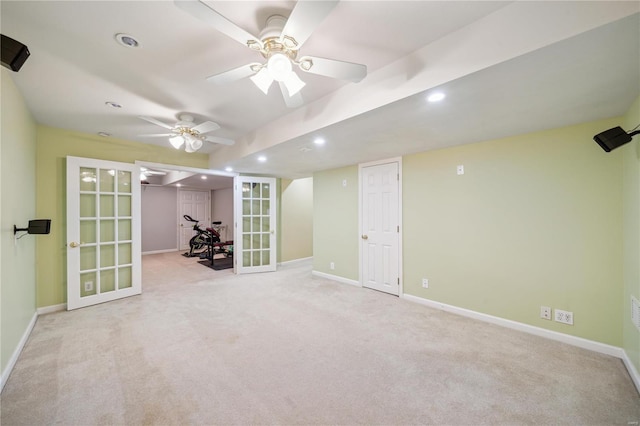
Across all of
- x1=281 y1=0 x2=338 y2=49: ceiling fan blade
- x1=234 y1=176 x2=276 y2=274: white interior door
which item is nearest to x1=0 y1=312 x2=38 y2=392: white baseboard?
x1=234 y1=176 x2=276 y2=274: white interior door

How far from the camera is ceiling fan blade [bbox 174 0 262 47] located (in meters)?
1.04

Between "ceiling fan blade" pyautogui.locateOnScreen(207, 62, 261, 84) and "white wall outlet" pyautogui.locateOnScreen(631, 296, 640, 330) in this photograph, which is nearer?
"ceiling fan blade" pyautogui.locateOnScreen(207, 62, 261, 84)

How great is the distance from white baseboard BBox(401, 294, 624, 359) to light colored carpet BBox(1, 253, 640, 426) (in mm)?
84

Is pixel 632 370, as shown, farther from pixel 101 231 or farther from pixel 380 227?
pixel 101 231

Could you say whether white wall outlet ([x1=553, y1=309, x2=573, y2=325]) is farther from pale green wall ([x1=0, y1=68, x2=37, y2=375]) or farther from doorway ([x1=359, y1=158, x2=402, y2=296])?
pale green wall ([x1=0, y1=68, x2=37, y2=375])

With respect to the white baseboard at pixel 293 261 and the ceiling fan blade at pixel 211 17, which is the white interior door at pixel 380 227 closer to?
the white baseboard at pixel 293 261

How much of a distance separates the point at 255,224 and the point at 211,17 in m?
4.51

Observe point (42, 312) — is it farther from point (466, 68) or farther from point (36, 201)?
point (466, 68)

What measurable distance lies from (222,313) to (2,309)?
1.84 m

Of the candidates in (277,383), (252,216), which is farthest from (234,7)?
(252,216)

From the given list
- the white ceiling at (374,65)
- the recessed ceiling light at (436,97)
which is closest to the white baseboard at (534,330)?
the white ceiling at (374,65)

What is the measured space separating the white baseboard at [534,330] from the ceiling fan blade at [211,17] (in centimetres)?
355

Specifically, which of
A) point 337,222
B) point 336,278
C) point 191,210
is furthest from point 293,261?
point 191,210

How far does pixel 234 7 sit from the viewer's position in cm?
140
